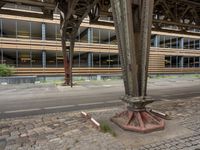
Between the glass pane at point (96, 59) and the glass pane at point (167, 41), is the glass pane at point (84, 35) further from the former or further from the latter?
the glass pane at point (167, 41)

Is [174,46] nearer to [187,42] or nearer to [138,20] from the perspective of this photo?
[187,42]

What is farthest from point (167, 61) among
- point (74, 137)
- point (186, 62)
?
point (74, 137)

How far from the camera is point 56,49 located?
94.0 feet

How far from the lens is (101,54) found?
32.5 m

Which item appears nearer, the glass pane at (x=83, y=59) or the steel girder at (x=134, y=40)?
the steel girder at (x=134, y=40)

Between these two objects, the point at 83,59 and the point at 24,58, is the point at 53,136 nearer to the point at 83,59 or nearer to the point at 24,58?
the point at 24,58

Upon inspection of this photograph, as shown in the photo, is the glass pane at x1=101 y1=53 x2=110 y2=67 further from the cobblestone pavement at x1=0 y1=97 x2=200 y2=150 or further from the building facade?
the cobblestone pavement at x1=0 y1=97 x2=200 y2=150

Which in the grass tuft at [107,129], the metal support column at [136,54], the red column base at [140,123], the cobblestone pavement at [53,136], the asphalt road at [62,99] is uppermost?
the metal support column at [136,54]

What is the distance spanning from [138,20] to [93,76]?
2497 cm

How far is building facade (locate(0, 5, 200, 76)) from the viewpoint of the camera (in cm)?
2698

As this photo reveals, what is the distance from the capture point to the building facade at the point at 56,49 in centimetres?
2698

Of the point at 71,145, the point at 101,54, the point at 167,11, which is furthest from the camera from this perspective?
the point at 101,54

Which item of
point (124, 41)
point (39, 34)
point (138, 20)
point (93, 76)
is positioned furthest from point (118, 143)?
point (39, 34)

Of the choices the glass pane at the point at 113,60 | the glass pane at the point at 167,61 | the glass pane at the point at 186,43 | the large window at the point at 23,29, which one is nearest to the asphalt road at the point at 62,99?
the large window at the point at 23,29
